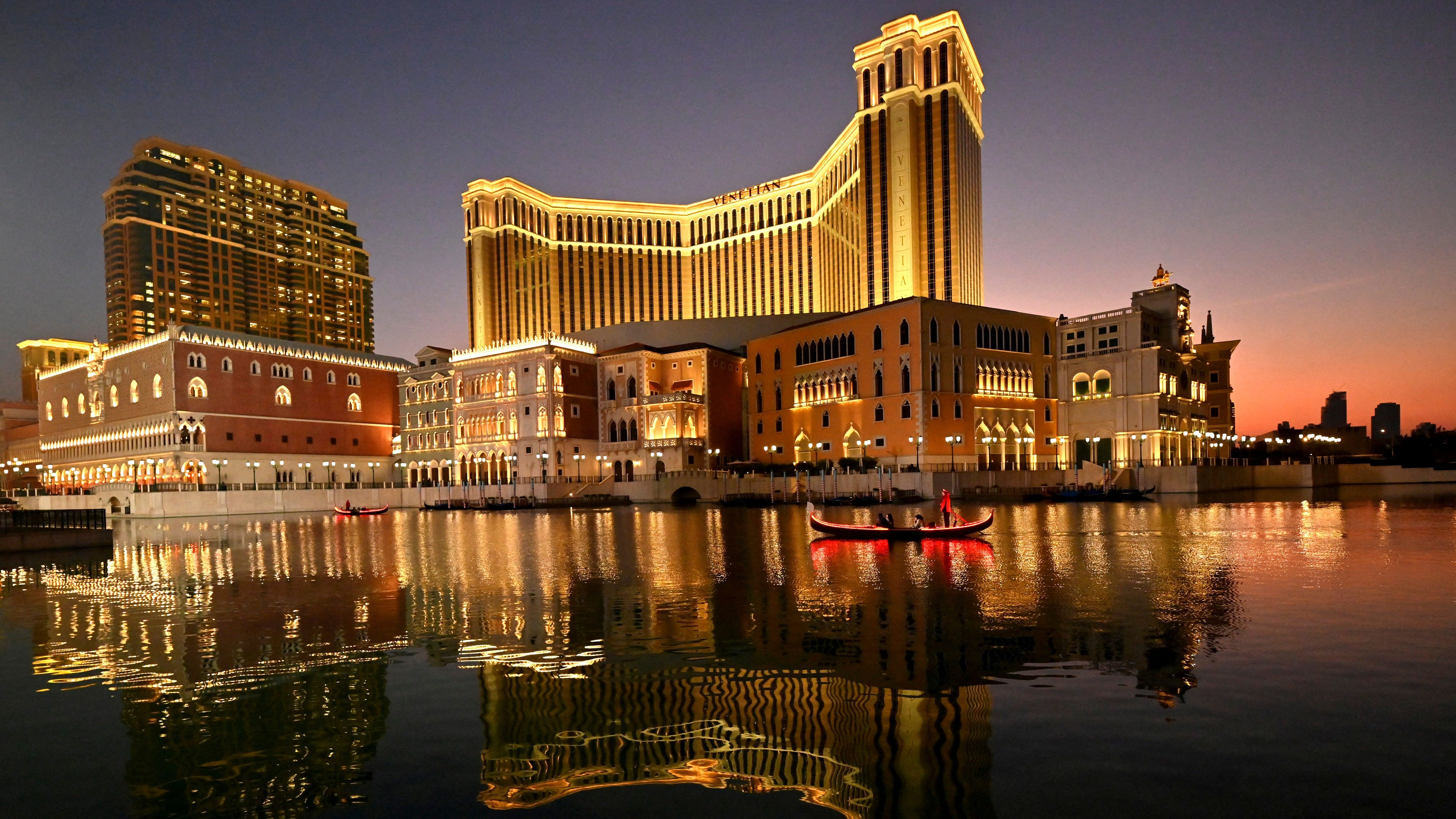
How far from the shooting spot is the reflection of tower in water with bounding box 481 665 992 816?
24.9ft

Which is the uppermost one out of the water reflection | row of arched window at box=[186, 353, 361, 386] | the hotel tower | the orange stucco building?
the hotel tower

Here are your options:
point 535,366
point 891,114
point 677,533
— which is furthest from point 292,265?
point 677,533

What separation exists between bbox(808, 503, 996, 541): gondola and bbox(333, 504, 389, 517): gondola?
4862 cm

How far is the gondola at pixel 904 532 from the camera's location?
30.3 metres

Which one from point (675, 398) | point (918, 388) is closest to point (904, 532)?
point (918, 388)

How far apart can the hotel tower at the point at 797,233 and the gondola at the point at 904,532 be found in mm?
71929

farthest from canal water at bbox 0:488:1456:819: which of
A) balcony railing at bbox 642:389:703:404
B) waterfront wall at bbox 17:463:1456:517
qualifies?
balcony railing at bbox 642:389:703:404

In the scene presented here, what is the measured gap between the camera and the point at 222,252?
156625mm

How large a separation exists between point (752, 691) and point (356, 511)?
6416cm

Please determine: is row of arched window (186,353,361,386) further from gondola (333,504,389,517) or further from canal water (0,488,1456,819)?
canal water (0,488,1456,819)

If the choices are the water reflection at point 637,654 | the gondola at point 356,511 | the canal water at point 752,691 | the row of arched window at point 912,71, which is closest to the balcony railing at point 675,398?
the gondola at point 356,511

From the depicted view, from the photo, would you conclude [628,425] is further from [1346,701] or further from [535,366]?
[1346,701]

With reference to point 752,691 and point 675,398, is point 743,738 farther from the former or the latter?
point 675,398

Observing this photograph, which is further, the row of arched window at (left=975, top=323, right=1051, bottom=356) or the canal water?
the row of arched window at (left=975, top=323, right=1051, bottom=356)
